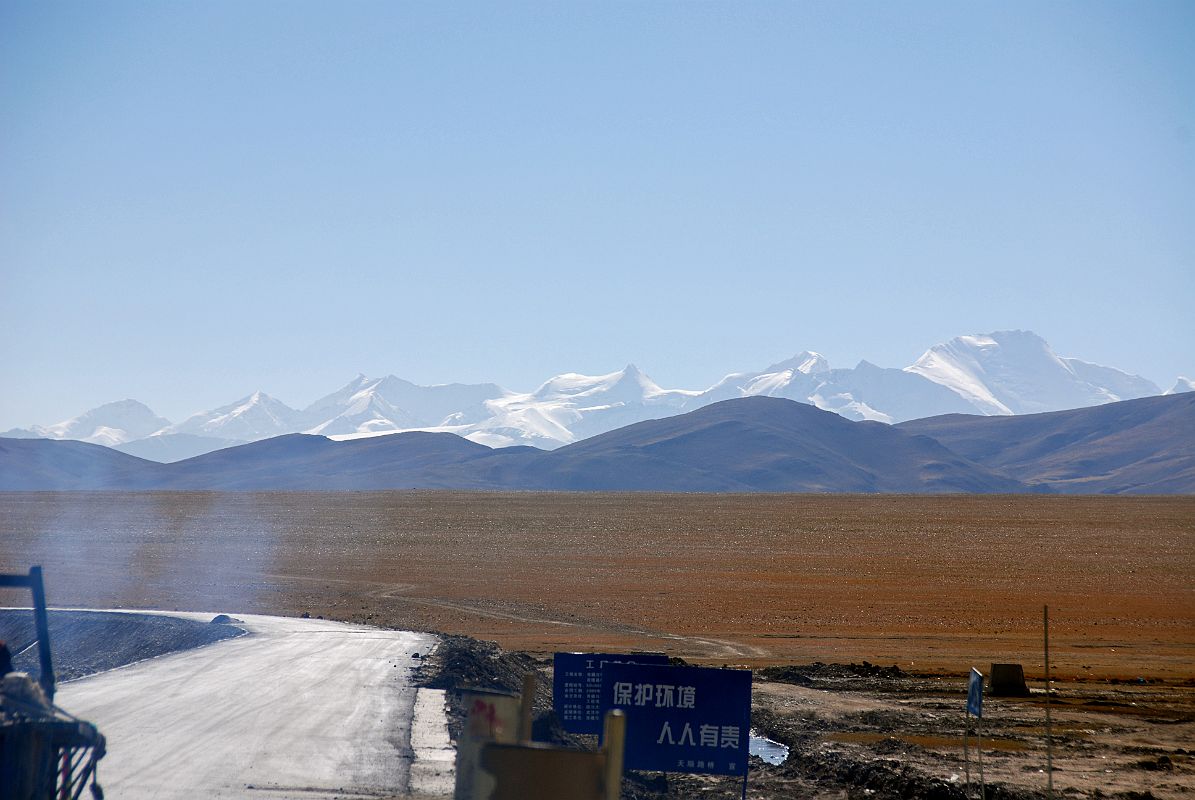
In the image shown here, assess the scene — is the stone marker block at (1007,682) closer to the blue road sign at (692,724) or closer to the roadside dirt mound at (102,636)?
the blue road sign at (692,724)

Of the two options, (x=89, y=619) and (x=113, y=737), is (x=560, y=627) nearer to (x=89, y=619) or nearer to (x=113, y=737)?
(x=89, y=619)

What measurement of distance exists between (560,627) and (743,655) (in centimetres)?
718

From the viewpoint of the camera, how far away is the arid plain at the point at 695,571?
31.1 m

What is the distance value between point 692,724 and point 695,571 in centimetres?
3763

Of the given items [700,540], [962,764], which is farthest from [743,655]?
[700,540]

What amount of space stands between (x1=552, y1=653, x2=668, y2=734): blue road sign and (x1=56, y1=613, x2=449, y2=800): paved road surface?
1684 millimetres

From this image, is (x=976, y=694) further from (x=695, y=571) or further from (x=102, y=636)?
(x=695, y=571)

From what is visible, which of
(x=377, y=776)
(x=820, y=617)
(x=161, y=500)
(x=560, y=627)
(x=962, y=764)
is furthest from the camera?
(x=161, y=500)

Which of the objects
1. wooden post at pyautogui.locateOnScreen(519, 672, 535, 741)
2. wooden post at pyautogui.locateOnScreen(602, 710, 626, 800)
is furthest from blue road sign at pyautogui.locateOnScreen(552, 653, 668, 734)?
wooden post at pyautogui.locateOnScreen(602, 710, 626, 800)

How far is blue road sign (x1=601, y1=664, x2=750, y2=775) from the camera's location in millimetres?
10852

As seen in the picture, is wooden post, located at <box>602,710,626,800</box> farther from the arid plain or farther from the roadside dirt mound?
the arid plain

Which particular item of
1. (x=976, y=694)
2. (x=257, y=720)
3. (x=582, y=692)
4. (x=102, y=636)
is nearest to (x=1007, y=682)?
(x=976, y=694)

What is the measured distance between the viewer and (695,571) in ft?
158

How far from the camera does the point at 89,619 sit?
100 ft
